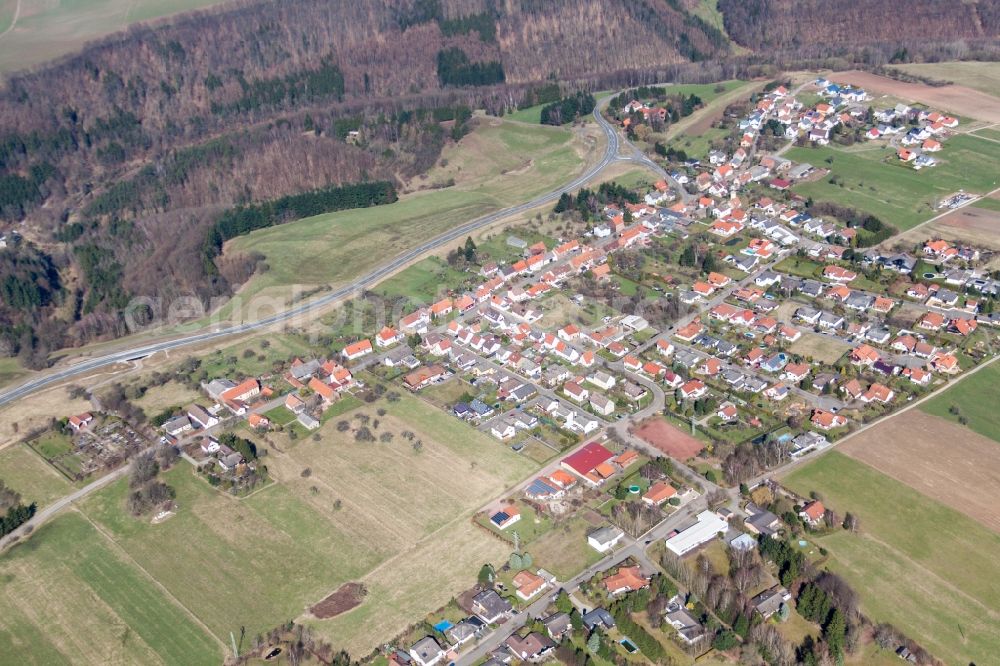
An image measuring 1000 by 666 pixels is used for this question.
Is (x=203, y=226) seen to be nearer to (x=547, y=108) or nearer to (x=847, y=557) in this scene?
A: (x=547, y=108)

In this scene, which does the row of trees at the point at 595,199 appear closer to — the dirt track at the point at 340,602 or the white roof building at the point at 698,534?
the white roof building at the point at 698,534

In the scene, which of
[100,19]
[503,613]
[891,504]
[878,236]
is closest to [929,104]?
[878,236]

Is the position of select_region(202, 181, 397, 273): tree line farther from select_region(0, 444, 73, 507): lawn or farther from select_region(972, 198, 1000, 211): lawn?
select_region(972, 198, 1000, 211): lawn

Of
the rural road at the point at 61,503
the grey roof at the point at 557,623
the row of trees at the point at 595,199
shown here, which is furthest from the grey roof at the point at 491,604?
the row of trees at the point at 595,199

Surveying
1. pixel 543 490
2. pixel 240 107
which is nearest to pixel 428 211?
pixel 543 490

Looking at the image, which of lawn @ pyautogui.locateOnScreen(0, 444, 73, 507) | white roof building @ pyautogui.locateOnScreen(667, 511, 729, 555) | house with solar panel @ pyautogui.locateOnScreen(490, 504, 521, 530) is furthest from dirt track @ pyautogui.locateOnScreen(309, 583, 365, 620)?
lawn @ pyautogui.locateOnScreen(0, 444, 73, 507)
